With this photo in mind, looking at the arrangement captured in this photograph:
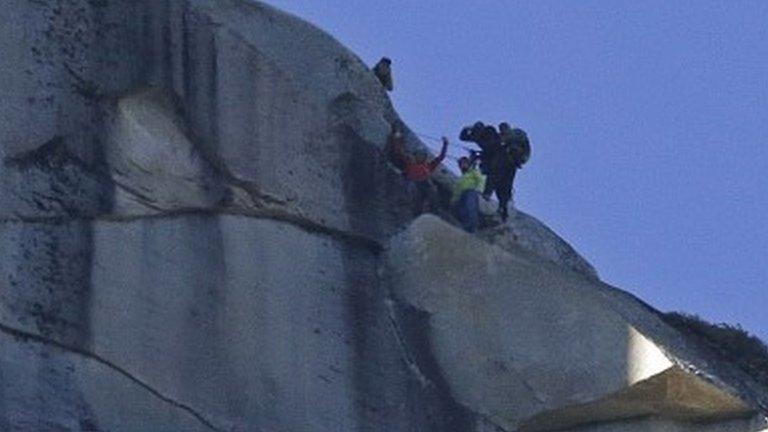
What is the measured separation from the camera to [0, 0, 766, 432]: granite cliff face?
40.8m

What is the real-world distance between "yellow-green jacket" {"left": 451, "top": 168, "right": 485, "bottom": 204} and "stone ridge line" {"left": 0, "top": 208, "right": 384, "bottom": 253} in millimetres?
2178

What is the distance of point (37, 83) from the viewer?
42.3m

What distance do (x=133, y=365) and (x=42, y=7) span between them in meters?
4.17

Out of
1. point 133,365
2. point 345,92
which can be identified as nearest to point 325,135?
point 345,92

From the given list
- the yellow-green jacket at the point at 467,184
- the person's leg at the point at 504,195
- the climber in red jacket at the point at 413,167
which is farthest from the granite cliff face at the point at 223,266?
the person's leg at the point at 504,195

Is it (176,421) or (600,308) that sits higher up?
(600,308)

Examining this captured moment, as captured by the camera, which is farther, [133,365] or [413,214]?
[413,214]

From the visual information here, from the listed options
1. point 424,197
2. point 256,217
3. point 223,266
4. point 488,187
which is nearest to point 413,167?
point 424,197

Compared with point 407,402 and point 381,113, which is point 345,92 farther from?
point 407,402

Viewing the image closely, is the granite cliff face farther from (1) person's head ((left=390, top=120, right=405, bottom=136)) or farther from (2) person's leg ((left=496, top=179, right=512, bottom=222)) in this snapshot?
(2) person's leg ((left=496, top=179, right=512, bottom=222))

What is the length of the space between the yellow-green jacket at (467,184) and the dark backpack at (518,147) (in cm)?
95

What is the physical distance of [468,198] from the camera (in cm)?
4500

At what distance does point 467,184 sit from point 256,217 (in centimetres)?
347

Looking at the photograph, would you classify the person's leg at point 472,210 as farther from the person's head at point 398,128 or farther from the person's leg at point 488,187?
the person's head at point 398,128
